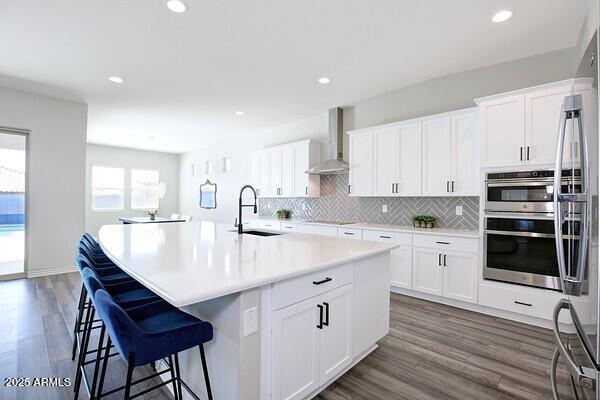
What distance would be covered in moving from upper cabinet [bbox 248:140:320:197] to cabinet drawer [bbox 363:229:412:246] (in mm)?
1590

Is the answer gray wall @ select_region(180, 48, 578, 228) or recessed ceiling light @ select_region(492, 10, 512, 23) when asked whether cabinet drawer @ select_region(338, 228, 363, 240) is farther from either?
recessed ceiling light @ select_region(492, 10, 512, 23)

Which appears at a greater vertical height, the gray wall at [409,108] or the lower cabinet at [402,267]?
the gray wall at [409,108]

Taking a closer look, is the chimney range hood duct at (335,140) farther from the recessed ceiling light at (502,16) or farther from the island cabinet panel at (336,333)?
the island cabinet panel at (336,333)

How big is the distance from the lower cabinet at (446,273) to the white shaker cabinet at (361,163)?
4.19ft

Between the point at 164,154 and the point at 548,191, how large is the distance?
10.1 m

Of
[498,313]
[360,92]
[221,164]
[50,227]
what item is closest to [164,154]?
[221,164]

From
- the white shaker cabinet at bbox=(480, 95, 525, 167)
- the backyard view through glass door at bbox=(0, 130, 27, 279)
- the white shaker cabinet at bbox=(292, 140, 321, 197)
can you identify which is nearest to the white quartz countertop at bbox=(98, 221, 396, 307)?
the white shaker cabinet at bbox=(480, 95, 525, 167)

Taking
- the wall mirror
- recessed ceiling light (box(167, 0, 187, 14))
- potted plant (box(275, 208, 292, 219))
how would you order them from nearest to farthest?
recessed ceiling light (box(167, 0, 187, 14)) < potted plant (box(275, 208, 292, 219)) < the wall mirror

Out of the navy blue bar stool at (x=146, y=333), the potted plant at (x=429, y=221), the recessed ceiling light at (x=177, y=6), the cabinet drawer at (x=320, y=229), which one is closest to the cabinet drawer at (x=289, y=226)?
the cabinet drawer at (x=320, y=229)

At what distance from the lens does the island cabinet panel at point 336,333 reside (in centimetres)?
178

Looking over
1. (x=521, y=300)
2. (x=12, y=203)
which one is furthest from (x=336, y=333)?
(x=12, y=203)

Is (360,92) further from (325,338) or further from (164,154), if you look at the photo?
(164,154)

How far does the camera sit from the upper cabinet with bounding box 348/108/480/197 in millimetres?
3467

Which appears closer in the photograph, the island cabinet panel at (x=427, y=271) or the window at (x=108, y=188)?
the island cabinet panel at (x=427, y=271)
